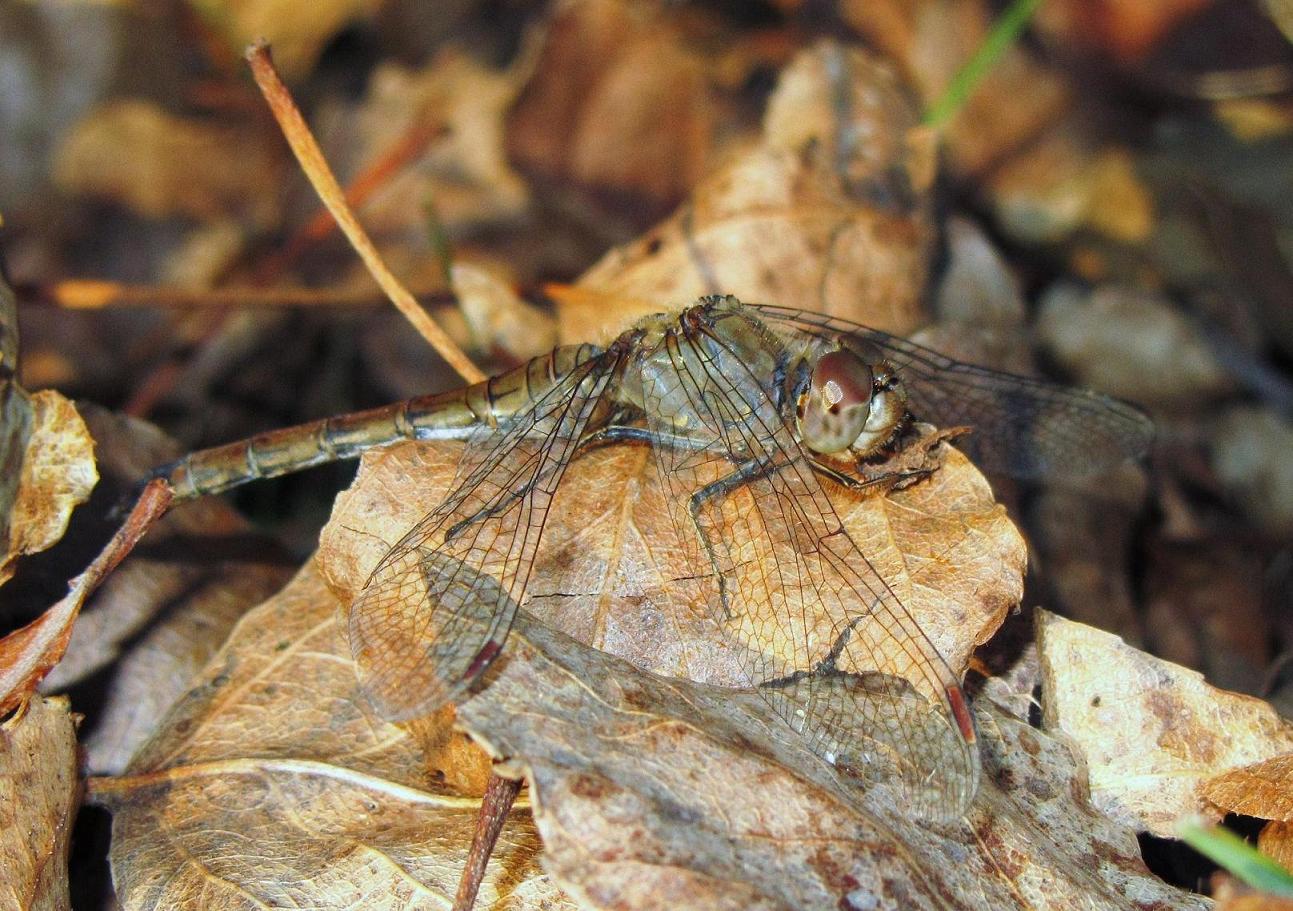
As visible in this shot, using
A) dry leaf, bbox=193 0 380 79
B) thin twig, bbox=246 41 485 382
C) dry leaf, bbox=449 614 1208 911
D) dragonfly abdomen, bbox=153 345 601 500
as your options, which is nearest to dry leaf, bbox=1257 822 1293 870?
dry leaf, bbox=449 614 1208 911

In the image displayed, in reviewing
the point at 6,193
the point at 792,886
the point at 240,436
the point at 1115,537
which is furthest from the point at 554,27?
the point at 792,886

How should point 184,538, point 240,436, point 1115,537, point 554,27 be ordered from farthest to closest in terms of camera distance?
point 554,27
point 240,436
point 1115,537
point 184,538

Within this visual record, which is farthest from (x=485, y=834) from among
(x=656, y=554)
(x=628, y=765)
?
(x=656, y=554)

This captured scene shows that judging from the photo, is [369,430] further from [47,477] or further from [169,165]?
[169,165]

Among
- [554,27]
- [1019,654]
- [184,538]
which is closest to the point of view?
[1019,654]

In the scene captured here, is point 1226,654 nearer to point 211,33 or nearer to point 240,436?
point 240,436

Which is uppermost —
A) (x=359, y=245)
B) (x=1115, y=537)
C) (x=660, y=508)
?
(x=359, y=245)

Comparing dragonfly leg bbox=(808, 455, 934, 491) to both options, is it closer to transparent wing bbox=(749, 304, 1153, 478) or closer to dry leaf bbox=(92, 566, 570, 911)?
transparent wing bbox=(749, 304, 1153, 478)
